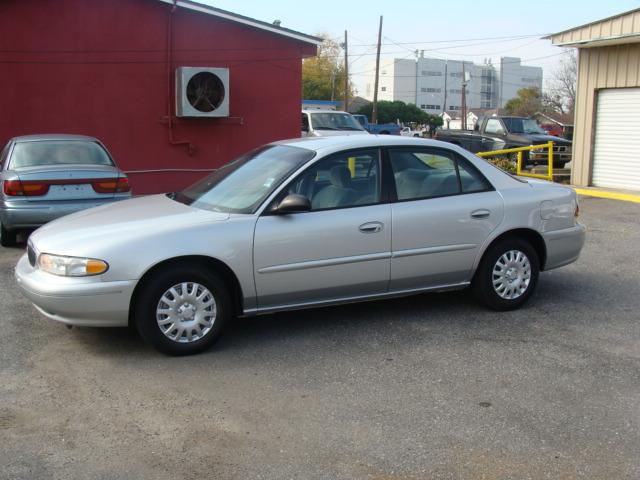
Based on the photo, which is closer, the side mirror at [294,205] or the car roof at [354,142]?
the side mirror at [294,205]

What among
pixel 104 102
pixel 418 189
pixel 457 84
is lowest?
pixel 418 189

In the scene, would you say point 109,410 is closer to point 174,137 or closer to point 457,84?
point 174,137

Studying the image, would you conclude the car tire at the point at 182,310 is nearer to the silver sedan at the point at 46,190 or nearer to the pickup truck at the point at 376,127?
the silver sedan at the point at 46,190

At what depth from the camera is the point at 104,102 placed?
14.9 meters

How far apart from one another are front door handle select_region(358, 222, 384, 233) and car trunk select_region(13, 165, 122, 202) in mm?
4445

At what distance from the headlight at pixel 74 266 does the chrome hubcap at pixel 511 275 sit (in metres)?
3.25

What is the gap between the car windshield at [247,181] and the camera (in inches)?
215

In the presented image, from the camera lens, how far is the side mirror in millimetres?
5180

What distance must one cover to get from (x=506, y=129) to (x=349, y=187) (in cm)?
1566

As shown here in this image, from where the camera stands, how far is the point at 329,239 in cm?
538

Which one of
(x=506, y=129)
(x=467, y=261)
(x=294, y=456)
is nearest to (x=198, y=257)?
(x=294, y=456)

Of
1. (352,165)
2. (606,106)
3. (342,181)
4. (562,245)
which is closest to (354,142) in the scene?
(352,165)

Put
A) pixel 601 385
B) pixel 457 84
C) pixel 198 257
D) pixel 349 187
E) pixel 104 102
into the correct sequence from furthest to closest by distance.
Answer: pixel 457 84 → pixel 104 102 → pixel 349 187 → pixel 198 257 → pixel 601 385

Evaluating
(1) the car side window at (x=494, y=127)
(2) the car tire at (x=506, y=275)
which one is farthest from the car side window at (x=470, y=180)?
(1) the car side window at (x=494, y=127)
